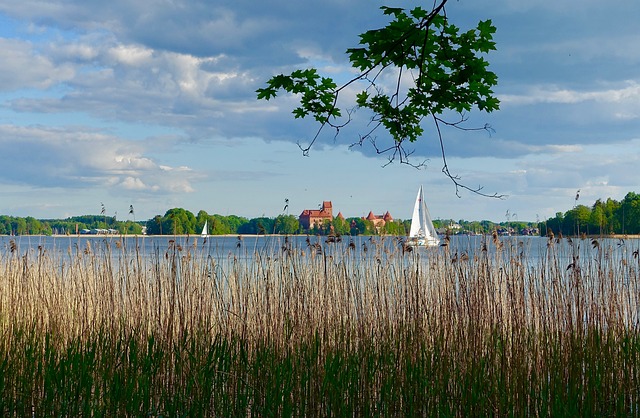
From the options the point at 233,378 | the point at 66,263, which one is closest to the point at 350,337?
the point at 233,378

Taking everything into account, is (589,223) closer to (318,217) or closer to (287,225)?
(287,225)

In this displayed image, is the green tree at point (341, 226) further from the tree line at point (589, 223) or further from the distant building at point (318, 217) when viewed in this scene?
the tree line at point (589, 223)

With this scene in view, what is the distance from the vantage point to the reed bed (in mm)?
3896

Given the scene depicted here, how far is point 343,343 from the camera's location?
436 centimetres

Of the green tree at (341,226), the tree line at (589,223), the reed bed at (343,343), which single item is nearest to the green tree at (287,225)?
the reed bed at (343,343)

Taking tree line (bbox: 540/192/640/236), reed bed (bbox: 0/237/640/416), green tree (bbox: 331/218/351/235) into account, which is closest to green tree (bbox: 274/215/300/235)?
reed bed (bbox: 0/237/640/416)

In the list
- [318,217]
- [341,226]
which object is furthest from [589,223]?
[341,226]

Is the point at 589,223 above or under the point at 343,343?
above

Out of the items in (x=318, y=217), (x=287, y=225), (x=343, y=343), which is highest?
(x=318, y=217)

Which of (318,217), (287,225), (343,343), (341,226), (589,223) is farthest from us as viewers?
(341,226)

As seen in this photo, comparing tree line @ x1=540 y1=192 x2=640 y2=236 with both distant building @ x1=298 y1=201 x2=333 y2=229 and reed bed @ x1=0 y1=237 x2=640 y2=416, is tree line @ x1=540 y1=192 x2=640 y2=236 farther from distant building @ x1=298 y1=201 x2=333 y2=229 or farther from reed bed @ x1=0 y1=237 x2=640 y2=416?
distant building @ x1=298 y1=201 x2=333 y2=229

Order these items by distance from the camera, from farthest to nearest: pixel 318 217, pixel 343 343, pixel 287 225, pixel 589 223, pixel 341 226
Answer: pixel 341 226, pixel 318 217, pixel 589 223, pixel 287 225, pixel 343 343

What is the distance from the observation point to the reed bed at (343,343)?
3896 millimetres

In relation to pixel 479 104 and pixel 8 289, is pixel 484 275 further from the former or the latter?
pixel 8 289
